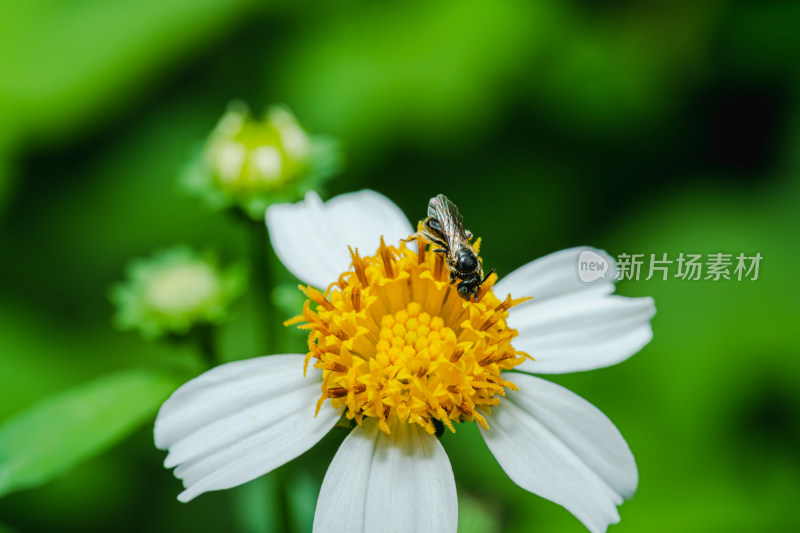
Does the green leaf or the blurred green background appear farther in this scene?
the blurred green background

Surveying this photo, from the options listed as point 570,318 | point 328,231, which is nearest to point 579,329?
point 570,318

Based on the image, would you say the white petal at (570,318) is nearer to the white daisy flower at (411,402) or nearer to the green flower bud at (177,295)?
the white daisy flower at (411,402)

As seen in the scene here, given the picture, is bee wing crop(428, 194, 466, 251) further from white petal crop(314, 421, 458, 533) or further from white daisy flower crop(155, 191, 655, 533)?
white petal crop(314, 421, 458, 533)

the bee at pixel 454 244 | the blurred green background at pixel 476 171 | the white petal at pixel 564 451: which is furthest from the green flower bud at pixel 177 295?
the white petal at pixel 564 451

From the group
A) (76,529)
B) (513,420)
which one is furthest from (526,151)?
(76,529)

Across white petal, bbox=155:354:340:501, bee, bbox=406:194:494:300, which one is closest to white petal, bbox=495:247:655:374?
bee, bbox=406:194:494:300

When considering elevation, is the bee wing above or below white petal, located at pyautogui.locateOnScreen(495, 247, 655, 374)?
above
